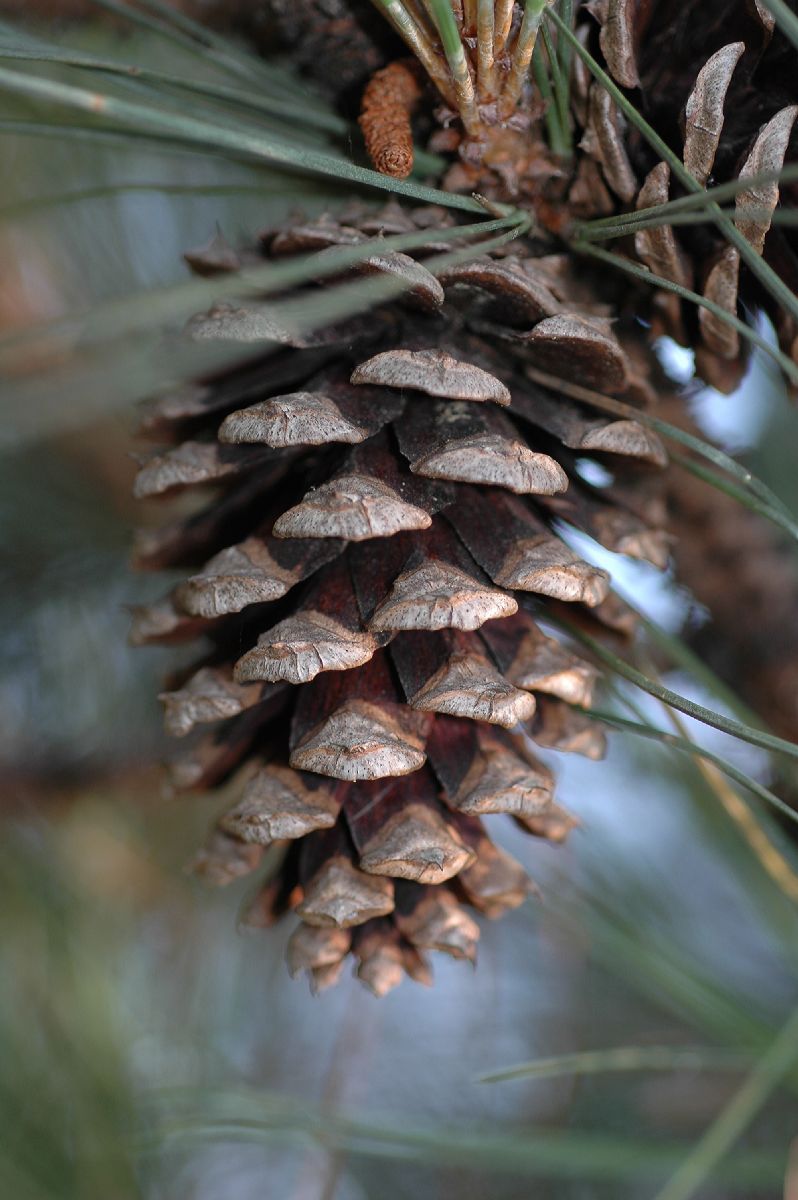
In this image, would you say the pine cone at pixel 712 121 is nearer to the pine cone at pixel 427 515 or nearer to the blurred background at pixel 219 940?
the pine cone at pixel 427 515

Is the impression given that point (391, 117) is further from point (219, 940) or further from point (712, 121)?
point (219, 940)

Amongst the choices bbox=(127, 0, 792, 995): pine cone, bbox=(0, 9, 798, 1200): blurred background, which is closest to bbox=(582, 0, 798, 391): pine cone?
bbox=(127, 0, 792, 995): pine cone

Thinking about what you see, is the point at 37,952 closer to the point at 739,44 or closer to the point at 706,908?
the point at 739,44

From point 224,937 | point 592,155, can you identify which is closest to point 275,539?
point 592,155

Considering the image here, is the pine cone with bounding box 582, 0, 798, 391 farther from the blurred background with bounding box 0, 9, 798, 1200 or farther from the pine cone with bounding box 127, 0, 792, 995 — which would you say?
the blurred background with bounding box 0, 9, 798, 1200

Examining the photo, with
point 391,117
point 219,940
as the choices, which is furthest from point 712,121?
point 219,940

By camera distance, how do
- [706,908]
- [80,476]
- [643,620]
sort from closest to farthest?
[643,620] → [80,476] → [706,908]

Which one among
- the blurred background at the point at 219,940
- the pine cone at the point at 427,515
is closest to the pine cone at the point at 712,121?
the pine cone at the point at 427,515

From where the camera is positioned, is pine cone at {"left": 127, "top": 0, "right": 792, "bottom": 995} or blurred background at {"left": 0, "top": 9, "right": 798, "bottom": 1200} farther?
blurred background at {"left": 0, "top": 9, "right": 798, "bottom": 1200}
